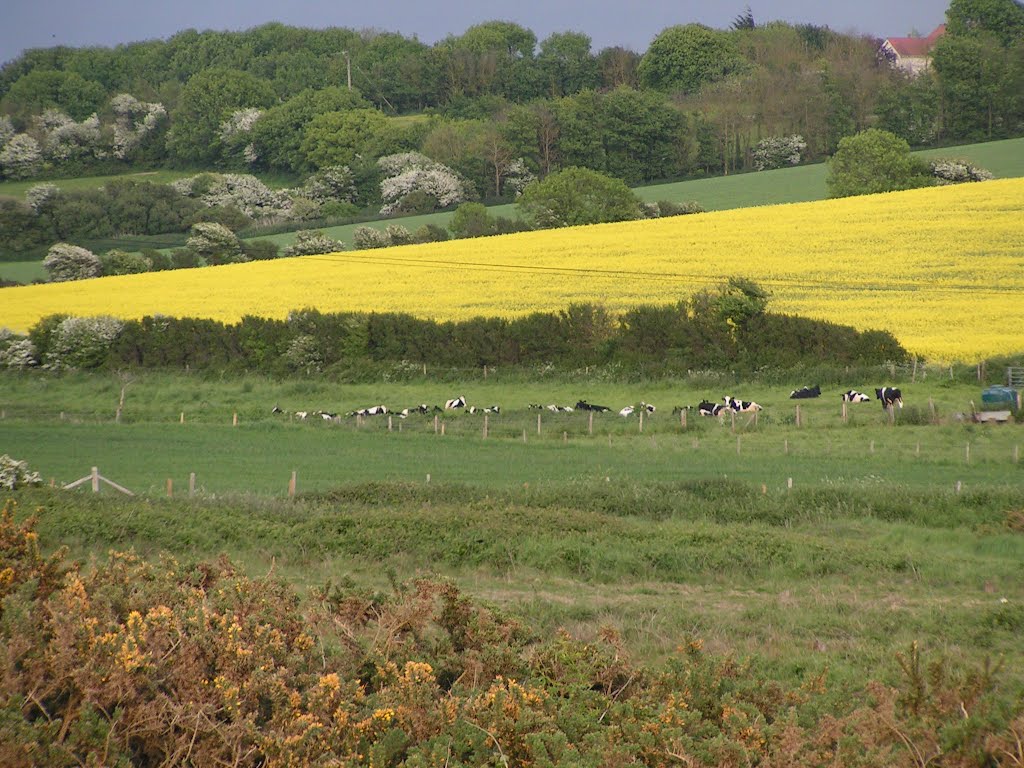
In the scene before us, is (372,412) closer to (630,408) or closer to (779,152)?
(630,408)

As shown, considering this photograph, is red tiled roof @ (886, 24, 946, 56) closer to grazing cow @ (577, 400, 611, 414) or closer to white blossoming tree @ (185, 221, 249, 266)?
white blossoming tree @ (185, 221, 249, 266)

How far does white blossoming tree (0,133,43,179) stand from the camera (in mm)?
92625

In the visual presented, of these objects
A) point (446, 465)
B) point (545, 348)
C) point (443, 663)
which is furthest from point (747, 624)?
point (545, 348)

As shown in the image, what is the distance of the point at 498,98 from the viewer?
112938 millimetres

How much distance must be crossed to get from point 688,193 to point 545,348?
118 feet

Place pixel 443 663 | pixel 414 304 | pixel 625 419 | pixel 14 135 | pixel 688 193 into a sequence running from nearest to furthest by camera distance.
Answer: pixel 443 663 → pixel 625 419 → pixel 414 304 → pixel 688 193 → pixel 14 135

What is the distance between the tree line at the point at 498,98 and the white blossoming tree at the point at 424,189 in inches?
94.4

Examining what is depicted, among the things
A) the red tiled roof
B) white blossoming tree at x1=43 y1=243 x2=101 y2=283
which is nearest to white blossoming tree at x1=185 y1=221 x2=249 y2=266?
white blossoming tree at x1=43 y1=243 x2=101 y2=283

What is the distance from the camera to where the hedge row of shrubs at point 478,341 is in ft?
132

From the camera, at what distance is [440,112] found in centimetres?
11506

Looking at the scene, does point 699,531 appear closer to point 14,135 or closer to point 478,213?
point 478,213

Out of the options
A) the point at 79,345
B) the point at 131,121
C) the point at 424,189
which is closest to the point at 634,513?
the point at 79,345

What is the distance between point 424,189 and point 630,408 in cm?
4931

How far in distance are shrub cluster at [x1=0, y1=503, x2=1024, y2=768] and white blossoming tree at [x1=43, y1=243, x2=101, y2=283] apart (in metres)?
57.9
